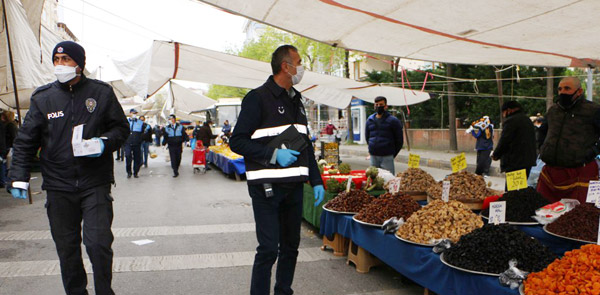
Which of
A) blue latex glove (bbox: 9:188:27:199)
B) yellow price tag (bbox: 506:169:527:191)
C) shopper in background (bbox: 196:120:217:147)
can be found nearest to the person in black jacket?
yellow price tag (bbox: 506:169:527:191)

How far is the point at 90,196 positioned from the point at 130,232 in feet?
12.7

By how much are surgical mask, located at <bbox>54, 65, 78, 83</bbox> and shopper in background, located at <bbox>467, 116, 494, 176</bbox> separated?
10519 mm

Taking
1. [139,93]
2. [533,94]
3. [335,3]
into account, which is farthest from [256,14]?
[533,94]

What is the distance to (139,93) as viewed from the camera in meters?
8.66

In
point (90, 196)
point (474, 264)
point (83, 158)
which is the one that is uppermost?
point (83, 158)

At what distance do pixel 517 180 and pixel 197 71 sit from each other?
6.43m

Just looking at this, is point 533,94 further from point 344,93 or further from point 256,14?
point 256,14

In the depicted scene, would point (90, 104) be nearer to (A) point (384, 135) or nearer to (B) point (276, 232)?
(B) point (276, 232)

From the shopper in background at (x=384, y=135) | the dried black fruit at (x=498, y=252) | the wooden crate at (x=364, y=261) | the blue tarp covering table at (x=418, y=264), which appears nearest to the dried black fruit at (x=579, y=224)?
the dried black fruit at (x=498, y=252)

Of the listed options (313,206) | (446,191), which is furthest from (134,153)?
(446,191)

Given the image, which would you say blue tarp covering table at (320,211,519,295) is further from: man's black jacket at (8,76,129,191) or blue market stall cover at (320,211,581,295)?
man's black jacket at (8,76,129,191)

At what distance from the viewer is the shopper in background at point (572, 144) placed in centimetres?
500

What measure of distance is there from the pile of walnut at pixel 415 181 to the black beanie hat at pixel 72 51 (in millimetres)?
4266

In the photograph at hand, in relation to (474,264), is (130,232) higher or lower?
lower
